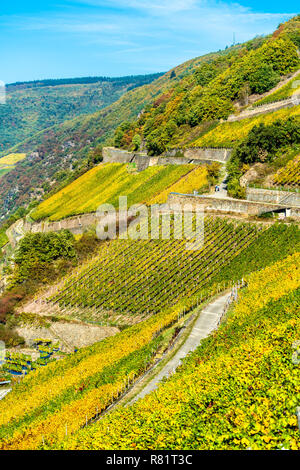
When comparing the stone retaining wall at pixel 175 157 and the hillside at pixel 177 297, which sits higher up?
the stone retaining wall at pixel 175 157

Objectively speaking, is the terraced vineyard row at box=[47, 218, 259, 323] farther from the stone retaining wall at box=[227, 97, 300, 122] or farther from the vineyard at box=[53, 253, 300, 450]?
the stone retaining wall at box=[227, 97, 300, 122]

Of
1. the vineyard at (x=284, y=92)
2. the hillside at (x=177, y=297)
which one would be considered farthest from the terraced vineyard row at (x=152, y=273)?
the vineyard at (x=284, y=92)

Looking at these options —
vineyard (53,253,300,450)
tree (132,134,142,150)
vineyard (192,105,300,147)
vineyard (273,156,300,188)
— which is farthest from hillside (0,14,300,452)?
tree (132,134,142,150)

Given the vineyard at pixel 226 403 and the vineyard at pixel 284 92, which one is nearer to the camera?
the vineyard at pixel 226 403

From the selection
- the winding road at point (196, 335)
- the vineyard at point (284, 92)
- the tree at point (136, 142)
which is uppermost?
the vineyard at point (284, 92)

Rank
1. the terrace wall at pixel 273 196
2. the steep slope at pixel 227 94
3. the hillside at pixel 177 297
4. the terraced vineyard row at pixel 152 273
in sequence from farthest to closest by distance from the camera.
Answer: the steep slope at pixel 227 94
the terrace wall at pixel 273 196
the terraced vineyard row at pixel 152 273
the hillside at pixel 177 297

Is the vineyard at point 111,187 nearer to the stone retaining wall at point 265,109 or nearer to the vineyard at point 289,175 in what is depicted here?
the vineyard at point 289,175
